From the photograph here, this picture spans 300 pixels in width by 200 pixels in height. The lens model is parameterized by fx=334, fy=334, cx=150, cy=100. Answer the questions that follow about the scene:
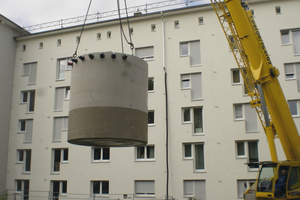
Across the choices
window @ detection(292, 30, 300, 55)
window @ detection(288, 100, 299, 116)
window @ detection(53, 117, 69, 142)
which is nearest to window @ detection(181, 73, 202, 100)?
window @ detection(288, 100, 299, 116)

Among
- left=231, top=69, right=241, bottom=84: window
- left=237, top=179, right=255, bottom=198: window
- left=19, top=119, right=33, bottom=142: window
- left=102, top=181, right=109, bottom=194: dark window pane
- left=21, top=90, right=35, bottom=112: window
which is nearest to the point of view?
left=237, top=179, right=255, bottom=198: window

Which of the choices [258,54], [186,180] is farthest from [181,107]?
[258,54]

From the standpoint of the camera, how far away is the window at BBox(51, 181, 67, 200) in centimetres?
2572

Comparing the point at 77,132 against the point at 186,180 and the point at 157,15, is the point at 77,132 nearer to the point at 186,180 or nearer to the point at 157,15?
the point at 186,180

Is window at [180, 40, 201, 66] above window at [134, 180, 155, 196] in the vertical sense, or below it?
above

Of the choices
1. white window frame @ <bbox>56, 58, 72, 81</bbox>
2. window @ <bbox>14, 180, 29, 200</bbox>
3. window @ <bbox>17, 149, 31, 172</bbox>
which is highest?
white window frame @ <bbox>56, 58, 72, 81</bbox>

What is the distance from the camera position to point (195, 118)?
77.9 ft

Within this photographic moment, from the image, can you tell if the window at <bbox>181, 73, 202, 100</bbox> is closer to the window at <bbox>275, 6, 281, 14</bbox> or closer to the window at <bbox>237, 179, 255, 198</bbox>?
the window at <bbox>237, 179, 255, 198</bbox>

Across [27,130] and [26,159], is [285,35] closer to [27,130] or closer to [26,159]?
[27,130]

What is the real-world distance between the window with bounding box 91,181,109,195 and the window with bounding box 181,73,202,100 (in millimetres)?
8982

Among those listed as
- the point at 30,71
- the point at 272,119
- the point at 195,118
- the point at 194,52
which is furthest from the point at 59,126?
the point at 272,119

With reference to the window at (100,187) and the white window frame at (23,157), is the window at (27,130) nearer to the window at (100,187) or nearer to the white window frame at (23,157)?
the white window frame at (23,157)

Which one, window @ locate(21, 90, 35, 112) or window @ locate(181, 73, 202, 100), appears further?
window @ locate(21, 90, 35, 112)

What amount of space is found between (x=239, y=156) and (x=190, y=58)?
7826 mm
